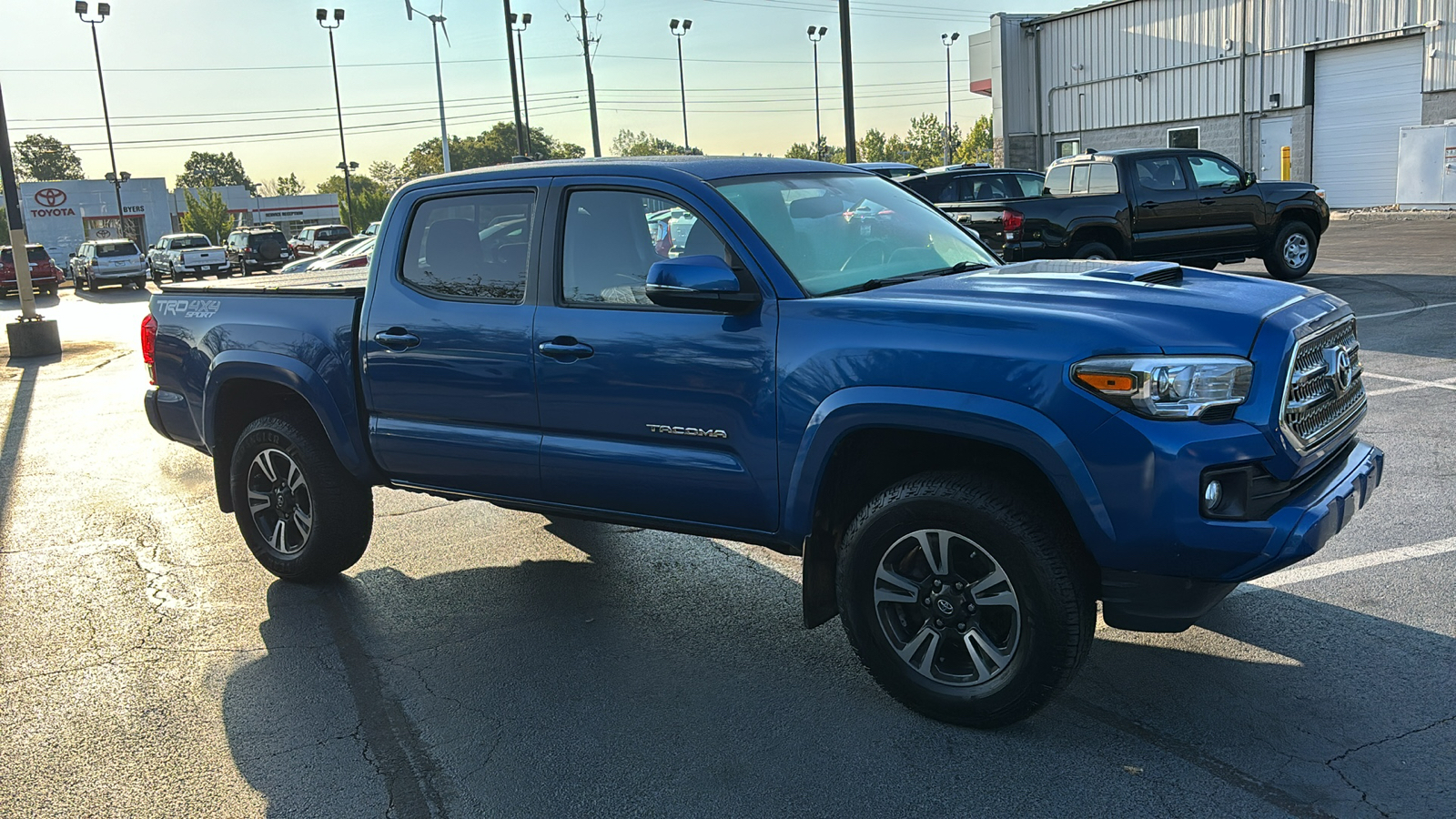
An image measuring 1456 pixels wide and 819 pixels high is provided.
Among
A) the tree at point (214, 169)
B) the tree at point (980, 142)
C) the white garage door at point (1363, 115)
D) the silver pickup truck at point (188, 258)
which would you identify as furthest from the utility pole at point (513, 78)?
the tree at point (214, 169)

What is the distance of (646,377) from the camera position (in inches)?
171

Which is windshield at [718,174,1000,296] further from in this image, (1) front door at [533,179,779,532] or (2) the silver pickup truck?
(2) the silver pickup truck

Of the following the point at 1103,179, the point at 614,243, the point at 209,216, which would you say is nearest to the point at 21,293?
the point at 1103,179

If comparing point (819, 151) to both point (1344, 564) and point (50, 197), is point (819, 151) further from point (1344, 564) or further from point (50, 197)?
point (1344, 564)

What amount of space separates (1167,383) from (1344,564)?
8.07 ft

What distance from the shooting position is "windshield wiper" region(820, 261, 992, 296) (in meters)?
4.30

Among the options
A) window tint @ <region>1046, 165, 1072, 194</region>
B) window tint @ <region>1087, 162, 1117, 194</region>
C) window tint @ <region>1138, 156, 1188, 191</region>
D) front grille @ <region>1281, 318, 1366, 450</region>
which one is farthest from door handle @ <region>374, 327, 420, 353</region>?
window tint @ <region>1046, 165, 1072, 194</region>

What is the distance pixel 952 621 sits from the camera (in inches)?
153

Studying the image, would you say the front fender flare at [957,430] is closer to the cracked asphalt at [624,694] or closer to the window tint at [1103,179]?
the cracked asphalt at [624,694]

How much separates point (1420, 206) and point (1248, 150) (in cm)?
589

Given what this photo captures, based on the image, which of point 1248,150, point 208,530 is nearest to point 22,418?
point 208,530

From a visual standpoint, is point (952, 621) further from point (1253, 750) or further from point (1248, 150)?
point (1248, 150)

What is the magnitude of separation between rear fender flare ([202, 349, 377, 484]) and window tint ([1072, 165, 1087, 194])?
12640mm

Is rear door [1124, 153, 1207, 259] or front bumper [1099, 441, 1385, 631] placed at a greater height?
rear door [1124, 153, 1207, 259]
